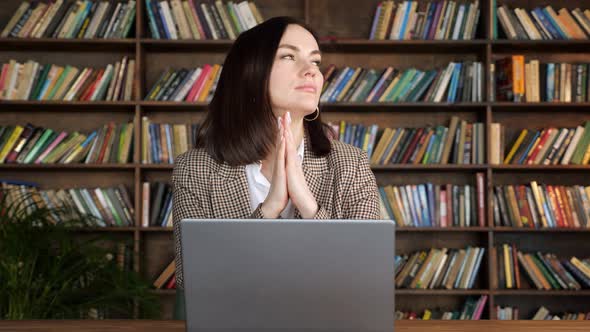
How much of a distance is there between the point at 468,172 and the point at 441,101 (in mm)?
471

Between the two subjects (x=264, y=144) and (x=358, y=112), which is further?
(x=358, y=112)

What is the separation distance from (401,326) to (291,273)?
387mm

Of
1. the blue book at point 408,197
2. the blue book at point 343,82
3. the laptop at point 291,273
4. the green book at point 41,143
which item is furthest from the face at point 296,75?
the green book at point 41,143

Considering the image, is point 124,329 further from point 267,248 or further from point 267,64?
point 267,64

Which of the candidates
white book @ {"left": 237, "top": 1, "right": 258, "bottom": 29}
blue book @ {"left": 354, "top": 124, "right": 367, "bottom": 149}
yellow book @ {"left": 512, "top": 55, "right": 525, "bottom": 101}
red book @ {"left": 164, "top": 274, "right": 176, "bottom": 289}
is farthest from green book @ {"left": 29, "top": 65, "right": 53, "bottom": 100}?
yellow book @ {"left": 512, "top": 55, "right": 525, "bottom": 101}

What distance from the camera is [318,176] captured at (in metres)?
1.80

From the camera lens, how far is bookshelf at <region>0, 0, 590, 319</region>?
12.0ft

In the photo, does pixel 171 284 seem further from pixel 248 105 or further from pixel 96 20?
pixel 248 105

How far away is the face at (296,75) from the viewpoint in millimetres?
1628

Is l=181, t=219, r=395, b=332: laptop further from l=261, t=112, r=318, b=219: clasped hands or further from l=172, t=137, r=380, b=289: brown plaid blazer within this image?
l=172, t=137, r=380, b=289: brown plaid blazer

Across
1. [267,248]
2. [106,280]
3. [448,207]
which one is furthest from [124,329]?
[448,207]

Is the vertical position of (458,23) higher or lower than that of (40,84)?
higher

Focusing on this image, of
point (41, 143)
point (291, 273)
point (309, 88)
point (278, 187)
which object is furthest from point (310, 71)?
point (41, 143)

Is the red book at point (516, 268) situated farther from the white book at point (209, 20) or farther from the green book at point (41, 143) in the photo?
the green book at point (41, 143)
